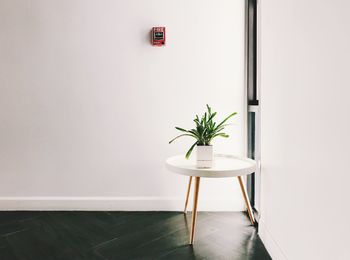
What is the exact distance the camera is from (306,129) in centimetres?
133

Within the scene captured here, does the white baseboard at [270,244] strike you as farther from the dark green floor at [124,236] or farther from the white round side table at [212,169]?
the white round side table at [212,169]

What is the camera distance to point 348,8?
3.31ft

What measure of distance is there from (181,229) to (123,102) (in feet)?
3.63

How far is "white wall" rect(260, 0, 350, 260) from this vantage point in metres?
1.06

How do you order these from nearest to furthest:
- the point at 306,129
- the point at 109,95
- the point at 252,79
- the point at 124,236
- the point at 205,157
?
→ the point at 306,129, the point at 205,157, the point at 124,236, the point at 252,79, the point at 109,95

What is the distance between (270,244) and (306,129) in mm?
830

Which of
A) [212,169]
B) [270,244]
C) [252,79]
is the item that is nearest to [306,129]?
[212,169]

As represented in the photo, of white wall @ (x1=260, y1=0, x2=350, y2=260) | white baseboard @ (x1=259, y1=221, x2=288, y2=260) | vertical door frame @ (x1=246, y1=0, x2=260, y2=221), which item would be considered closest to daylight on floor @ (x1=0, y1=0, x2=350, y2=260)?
vertical door frame @ (x1=246, y1=0, x2=260, y2=221)

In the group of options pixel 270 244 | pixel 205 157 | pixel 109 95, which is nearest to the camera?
pixel 270 244

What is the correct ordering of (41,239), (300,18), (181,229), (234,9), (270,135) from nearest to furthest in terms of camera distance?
1. (300,18)
2. (270,135)
3. (41,239)
4. (181,229)
5. (234,9)

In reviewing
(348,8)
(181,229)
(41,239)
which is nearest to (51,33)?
(41,239)

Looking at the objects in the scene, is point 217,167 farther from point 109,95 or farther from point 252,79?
point 109,95

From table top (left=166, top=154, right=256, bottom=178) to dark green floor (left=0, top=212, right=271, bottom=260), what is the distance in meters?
0.46

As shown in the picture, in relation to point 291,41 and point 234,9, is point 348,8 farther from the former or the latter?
point 234,9
